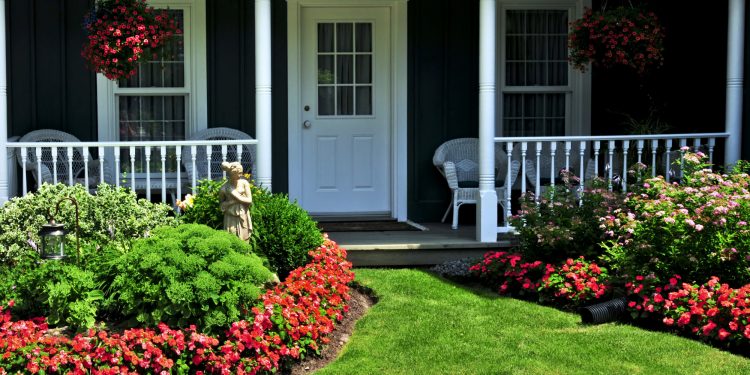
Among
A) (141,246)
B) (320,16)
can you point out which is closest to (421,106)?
(320,16)

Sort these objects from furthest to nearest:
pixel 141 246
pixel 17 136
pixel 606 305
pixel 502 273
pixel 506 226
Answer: pixel 17 136, pixel 506 226, pixel 502 273, pixel 606 305, pixel 141 246

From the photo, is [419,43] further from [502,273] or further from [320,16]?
[502,273]

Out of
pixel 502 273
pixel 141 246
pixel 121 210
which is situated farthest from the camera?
pixel 502 273

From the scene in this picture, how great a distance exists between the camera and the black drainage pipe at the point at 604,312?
5.95m

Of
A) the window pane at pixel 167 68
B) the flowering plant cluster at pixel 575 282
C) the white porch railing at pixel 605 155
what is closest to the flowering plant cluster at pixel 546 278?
the flowering plant cluster at pixel 575 282

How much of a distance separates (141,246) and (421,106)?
4.51 metres

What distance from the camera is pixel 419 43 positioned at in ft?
30.6

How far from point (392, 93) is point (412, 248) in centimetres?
214

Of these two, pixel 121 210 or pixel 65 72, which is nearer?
pixel 121 210

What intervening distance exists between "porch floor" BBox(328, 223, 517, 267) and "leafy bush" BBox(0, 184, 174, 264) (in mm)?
1808

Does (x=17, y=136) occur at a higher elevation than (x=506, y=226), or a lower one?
higher

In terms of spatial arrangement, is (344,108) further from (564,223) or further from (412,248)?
(564,223)

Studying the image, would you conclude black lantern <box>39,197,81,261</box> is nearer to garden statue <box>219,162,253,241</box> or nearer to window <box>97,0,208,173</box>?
garden statue <box>219,162,253,241</box>

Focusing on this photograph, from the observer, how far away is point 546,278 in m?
6.57
